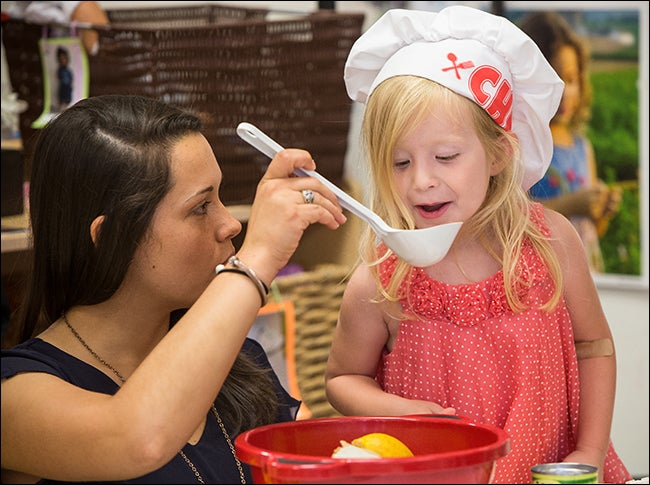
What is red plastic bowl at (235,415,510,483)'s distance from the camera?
839 mm

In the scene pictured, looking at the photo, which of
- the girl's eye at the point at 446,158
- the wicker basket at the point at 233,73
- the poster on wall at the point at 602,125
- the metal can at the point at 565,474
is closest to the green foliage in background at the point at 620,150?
the poster on wall at the point at 602,125

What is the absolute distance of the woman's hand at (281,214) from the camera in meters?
1.00

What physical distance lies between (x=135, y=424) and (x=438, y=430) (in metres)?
0.34

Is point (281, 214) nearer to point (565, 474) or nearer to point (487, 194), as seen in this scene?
point (565, 474)

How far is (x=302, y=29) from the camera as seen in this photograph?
238 cm

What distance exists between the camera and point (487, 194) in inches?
57.1

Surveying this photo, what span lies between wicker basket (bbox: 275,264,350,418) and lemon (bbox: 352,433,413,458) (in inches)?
56.3

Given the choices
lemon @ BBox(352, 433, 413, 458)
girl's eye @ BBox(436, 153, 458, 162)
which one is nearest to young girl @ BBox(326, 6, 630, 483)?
girl's eye @ BBox(436, 153, 458, 162)

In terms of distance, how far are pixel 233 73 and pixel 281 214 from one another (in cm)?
140

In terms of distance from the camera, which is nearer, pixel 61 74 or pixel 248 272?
pixel 248 272

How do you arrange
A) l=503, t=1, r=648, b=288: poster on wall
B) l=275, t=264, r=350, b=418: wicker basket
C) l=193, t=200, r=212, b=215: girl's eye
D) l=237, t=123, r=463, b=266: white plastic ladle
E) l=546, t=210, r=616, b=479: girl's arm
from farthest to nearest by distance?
l=503, t=1, r=648, b=288: poster on wall → l=275, t=264, r=350, b=418: wicker basket → l=546, t=210, r=616, b=479: girl's arm → l=193, t=200, r=212, b=215: girl's eye → l=237, t=123, r=463, b=266: white plastic ladle

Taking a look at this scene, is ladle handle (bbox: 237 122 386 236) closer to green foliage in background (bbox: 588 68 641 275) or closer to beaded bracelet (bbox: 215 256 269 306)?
beaded bracelet (bbox: 215 256 269 306)

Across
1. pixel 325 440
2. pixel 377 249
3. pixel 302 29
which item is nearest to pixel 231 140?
pixel 302 29

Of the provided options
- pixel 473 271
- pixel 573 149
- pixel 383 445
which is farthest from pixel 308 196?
pixel 573 149
